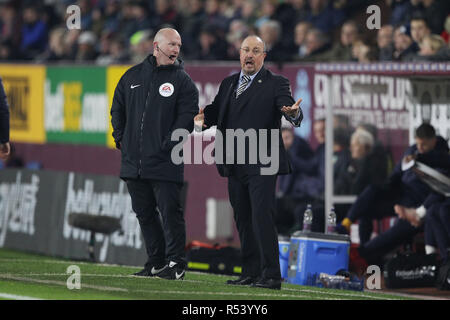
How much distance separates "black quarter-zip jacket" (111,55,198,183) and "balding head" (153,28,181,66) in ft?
0.25

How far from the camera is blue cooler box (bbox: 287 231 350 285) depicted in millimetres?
13320

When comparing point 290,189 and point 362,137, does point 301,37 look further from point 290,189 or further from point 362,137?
point 362,137

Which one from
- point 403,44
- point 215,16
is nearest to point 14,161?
point 215,16

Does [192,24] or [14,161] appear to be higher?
[192,24]

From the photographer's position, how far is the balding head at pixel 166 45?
11.7 m

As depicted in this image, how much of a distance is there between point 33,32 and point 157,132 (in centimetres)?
1461

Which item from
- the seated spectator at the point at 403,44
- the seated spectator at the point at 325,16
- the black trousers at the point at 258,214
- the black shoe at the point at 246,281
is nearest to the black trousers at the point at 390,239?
the seated spectator at the point at 403,44

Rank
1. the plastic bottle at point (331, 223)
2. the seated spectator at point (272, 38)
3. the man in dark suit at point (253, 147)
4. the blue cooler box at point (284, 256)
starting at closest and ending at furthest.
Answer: the man in dark suit at point (253, 147) < the plastic bottle at point (331, 223) < the blue cooler box at point (284, 256) < the seated spectator at point (272, 38)

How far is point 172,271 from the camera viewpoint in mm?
11797

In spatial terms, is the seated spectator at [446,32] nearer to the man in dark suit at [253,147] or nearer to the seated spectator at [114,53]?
the man in dark suit at [253,147]

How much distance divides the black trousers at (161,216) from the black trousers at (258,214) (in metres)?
0.54

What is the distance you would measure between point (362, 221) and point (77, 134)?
26.3 feet

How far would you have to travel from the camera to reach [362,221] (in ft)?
50.5
